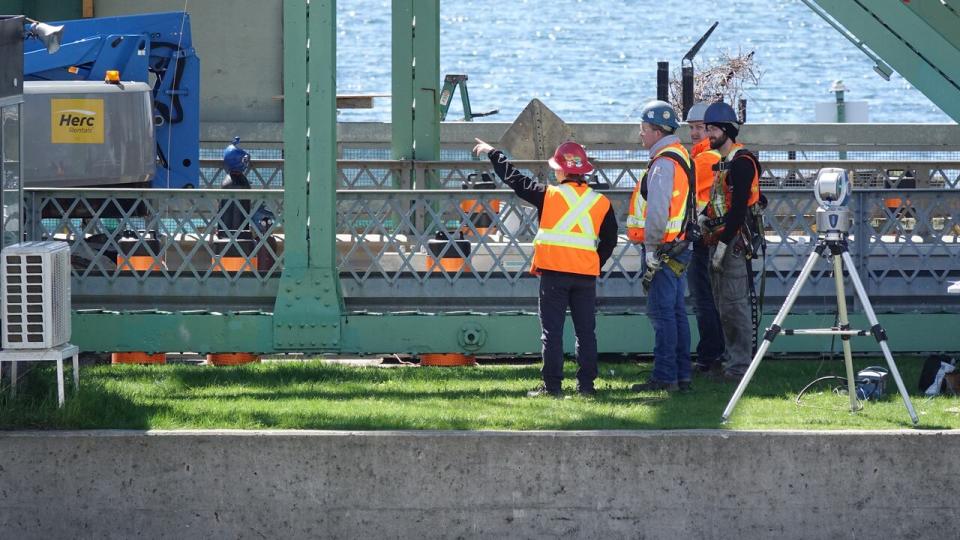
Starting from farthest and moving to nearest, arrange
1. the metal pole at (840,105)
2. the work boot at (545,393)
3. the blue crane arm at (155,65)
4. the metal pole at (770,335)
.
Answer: the metal pole at (840,105) → the blue crane arm at (155,65) → the work boot at (545,393) → the metal pole at (770,335)

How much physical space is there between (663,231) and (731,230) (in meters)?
0.74

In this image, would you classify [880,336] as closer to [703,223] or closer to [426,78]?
[703,223]

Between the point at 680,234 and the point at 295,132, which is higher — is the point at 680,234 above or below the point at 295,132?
below

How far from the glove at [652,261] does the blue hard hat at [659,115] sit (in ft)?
2.96

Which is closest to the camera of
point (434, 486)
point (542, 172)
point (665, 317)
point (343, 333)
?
point (434, 486)

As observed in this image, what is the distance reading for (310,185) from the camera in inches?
415

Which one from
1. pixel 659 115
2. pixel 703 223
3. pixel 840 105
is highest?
pixel 840 105

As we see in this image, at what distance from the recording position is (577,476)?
8.36 m

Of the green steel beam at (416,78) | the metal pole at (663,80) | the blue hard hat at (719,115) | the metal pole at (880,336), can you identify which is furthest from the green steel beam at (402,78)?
the metal pole at (880,336)

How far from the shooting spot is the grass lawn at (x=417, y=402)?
29.4 feet

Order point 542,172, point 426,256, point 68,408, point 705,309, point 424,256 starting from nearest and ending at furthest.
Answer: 1. point 68,408
2. point 705,309
3. point 426,256
4. point 424,256
5. point 542,172

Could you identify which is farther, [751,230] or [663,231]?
[751,230]

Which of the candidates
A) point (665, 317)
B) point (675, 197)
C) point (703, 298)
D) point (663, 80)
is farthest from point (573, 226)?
point (663, 80)

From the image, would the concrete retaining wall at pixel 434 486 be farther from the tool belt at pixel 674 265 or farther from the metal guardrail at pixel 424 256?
the metal guardrail at pixel 424 256
